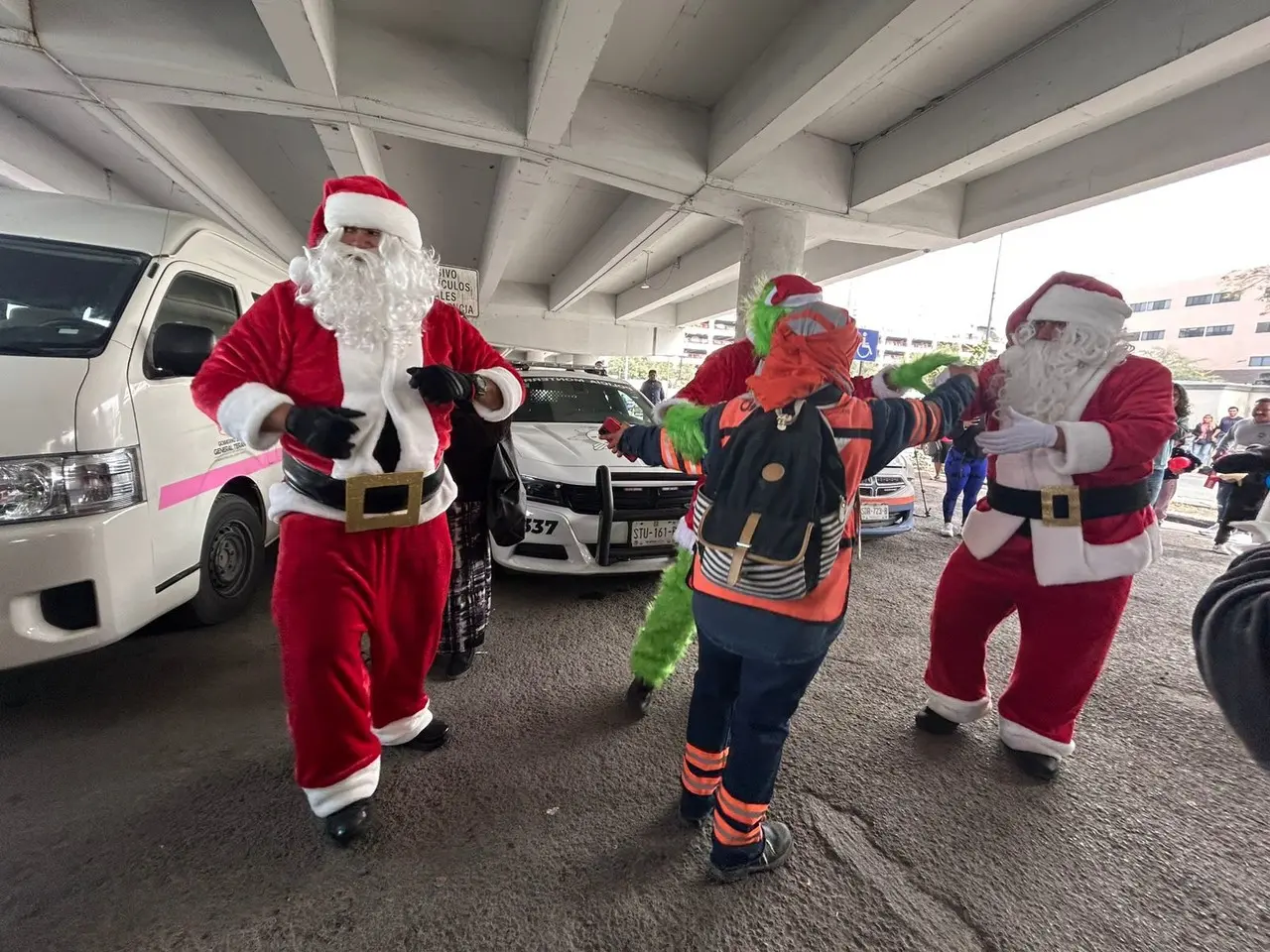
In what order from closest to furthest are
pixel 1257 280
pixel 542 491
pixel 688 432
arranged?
pixel 688 432 → pixel 542 491 → pixel 1257 280

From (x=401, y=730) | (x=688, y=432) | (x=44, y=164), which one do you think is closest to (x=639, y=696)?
(x=401, y=730)

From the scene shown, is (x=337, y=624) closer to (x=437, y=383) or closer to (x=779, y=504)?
(x=437, y=383)

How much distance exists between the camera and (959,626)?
2.43 metres

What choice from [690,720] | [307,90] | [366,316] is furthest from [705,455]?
[307,90]

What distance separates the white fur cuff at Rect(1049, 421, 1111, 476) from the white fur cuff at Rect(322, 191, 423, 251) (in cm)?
240

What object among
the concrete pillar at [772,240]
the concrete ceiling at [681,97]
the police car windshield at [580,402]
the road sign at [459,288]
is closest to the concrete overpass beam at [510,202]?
the concrete ceiling at [681,97]

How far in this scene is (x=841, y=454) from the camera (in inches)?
57.7

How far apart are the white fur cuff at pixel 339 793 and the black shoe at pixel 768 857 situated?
1.17 metres

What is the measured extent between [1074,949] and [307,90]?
19.5 feet

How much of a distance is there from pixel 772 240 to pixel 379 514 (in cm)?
527

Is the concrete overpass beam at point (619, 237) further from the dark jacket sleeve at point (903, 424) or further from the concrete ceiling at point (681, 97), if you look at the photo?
the dark jacket sleeve at point (903, 424)

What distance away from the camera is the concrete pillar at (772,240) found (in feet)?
18.7

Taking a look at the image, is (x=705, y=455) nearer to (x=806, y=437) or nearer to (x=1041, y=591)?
(x=806, y=437)

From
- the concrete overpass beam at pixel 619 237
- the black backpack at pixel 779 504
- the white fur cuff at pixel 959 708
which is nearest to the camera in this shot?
the black backpack at pixel 779 504
